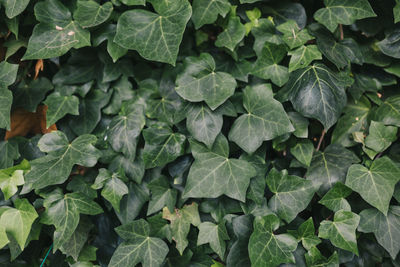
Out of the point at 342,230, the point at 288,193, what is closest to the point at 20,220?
the point at 288,193

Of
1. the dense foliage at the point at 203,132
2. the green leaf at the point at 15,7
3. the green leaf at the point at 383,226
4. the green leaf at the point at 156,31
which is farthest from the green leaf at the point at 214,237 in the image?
A: the green leaf at the point at 15,7

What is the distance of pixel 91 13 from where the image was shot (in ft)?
3.88

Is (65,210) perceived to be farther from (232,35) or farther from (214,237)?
(232,35)

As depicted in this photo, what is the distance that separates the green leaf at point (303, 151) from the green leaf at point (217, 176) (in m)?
0.18

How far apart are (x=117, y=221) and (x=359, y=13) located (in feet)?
3.74

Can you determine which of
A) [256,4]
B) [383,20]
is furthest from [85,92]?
[383,20]

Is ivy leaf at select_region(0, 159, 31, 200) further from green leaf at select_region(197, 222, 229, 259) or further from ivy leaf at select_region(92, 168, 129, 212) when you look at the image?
green leaf at select_region(197, 222, 229, 259)

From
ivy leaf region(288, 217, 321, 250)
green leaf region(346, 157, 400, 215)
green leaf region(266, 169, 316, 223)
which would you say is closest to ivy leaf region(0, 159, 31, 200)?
green leaf region(266, 169, 316, 223)

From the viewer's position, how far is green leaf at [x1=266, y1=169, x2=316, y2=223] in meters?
1.17

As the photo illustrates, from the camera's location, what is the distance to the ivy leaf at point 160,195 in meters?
1.26

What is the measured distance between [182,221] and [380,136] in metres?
0.75

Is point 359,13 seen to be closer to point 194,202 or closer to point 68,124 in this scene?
point 194,202

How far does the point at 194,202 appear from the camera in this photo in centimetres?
129

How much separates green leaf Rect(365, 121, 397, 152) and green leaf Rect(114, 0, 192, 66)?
28.2 inches
